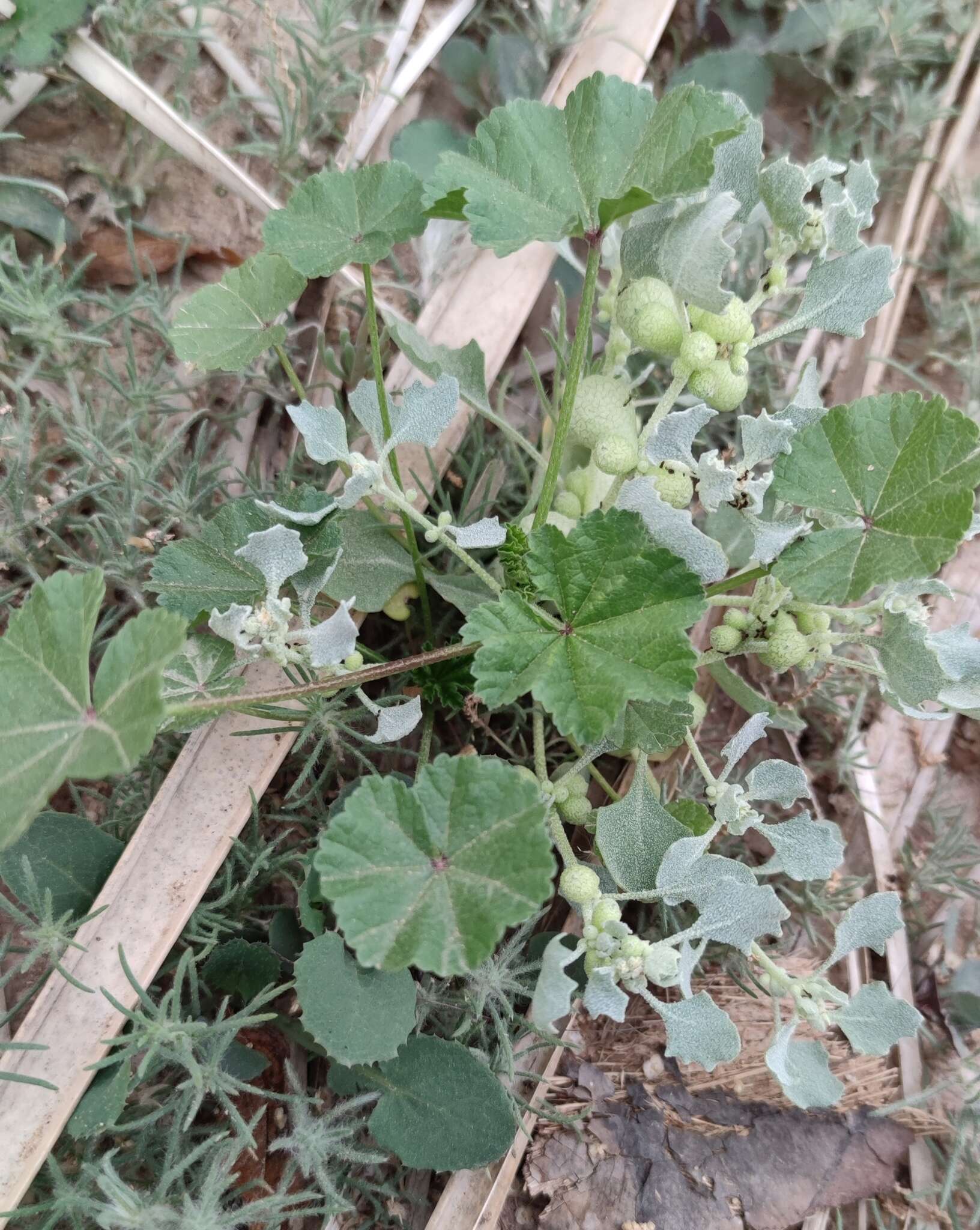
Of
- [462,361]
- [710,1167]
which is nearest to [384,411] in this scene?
[462,361]

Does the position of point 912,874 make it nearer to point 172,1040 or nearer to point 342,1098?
point 342,1098

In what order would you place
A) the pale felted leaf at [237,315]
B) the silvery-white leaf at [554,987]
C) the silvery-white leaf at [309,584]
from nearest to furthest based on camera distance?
the silvery-white leaf at [554,987] < the silvery-white leaf at [309,584] < the pale felted leaf at [237,315]

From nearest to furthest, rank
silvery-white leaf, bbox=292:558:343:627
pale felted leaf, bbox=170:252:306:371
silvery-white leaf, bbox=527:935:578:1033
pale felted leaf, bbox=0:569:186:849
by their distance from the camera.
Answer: pale felted leaf, bbox=0:569:186:849 < silvery-white leaf, bbox=527:935:578:1033 < silvery-white leaf, bbox=292:558:343:627 < pale felted leaf, bbox=170:252:306:371

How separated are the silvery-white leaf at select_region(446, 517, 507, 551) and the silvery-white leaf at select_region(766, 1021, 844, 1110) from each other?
681 millimetres

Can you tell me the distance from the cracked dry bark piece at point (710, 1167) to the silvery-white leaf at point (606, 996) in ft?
1.10

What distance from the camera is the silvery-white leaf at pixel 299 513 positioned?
106 centimetres

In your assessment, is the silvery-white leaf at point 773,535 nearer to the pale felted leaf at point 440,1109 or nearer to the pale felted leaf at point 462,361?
the pale felted leaf at point 462,361

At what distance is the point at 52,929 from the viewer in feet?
3.59

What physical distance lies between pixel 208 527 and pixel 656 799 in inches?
25.8

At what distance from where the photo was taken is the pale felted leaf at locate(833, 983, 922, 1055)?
114cm

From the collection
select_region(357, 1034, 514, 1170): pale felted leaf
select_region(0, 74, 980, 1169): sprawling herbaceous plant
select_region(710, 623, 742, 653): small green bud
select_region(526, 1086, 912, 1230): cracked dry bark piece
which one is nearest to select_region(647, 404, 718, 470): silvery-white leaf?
select_region(0, 74, 980, 1169): sprawling herbaceous plant

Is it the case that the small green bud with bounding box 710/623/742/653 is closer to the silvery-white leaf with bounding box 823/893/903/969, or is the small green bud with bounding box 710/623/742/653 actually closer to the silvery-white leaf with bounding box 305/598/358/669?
the silvery-white leaf with bounding box 823/893/903/969

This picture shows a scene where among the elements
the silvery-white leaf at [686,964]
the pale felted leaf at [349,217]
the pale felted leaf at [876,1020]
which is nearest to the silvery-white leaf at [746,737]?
the silvery-white leaf at [686,964]

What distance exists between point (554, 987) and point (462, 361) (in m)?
0.85
